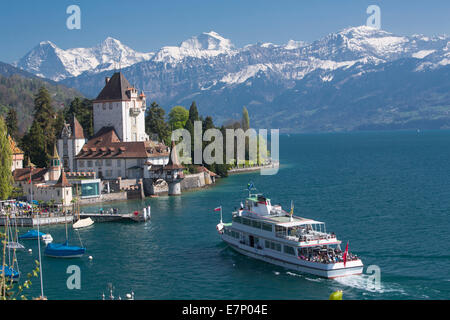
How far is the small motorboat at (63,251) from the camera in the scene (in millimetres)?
55750

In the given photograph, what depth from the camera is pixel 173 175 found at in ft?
338

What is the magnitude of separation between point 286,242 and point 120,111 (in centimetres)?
7245

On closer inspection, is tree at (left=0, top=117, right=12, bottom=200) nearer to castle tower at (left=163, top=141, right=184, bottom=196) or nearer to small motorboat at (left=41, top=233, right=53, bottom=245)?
small motorboat at (left=41, top=233, right=53, bottom=245)

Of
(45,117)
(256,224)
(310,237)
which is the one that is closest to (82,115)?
(45,117)

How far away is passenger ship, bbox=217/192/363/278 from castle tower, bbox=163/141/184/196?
4261 cm

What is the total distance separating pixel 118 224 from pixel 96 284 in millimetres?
29043

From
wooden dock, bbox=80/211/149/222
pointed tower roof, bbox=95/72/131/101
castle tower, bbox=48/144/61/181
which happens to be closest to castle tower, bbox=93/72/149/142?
pointed tower roof, bbox=95/72/131/101

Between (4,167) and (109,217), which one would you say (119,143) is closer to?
(4,167)

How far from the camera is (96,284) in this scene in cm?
4638

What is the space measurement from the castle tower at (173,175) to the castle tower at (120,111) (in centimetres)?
1597

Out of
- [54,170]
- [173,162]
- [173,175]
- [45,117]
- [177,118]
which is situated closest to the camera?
[54,170]

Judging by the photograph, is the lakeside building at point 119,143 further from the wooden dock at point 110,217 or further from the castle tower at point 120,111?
the wooden dock at point 110,217
